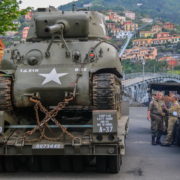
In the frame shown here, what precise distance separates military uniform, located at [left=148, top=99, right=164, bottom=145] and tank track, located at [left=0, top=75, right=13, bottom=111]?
6224 millimetres

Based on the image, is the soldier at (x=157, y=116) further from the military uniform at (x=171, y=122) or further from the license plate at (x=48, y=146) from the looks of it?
the license plate at (x=48, y=146)

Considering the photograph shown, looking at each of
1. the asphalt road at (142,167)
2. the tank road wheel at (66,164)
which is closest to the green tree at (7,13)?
the asphalt road at (142,167)

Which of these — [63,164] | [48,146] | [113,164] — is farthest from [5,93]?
[113,164]

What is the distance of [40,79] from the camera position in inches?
488

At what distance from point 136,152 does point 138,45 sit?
169896 millimetres

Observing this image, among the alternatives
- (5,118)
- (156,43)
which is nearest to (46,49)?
(5,118)

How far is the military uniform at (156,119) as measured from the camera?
1742cm

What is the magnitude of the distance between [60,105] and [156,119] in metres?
6.36

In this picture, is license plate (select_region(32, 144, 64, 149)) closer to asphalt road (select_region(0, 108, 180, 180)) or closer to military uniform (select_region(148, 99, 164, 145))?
asphalt road (select_region(0, 108, 180, 180))

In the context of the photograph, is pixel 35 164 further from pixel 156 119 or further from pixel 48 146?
pixel 156 119

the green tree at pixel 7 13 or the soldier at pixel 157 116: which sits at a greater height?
the green tree at pixel 7 13

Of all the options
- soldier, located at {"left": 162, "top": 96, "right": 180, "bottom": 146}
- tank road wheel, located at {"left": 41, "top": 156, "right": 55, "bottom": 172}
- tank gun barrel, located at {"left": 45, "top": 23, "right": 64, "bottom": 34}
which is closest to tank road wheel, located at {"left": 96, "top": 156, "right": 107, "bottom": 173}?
tank road wheel, located at {"left": 41, "top": 156, "right": 55, "bottom": 172}

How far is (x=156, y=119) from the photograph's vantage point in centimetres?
1788

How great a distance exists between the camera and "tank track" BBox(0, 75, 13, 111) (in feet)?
39.9
